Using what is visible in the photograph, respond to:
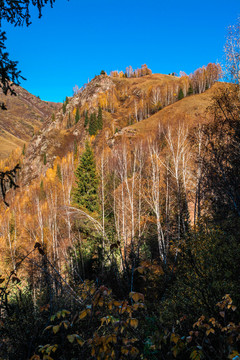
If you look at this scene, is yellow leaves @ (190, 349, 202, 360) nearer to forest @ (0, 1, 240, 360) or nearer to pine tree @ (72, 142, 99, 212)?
forest @ (0, 1, 240, 360)

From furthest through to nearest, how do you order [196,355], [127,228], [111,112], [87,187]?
[111,112] < [87,187] < [127,228] < [196,355]

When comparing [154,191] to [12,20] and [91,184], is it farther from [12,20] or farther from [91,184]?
[12,20]

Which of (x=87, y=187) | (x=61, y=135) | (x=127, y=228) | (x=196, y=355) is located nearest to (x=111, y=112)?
(x=61, y=135)

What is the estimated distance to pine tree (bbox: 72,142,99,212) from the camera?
2280cm

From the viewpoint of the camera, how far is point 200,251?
8.09 metres

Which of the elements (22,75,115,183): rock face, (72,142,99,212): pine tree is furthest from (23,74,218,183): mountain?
(72,142,99,212): pine tree

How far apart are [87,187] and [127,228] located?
7424 mm

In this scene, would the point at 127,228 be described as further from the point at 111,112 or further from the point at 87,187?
the point at 111,112

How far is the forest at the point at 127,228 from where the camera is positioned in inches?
117

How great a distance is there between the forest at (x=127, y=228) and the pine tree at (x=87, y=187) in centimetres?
14

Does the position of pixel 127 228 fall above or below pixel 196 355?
above

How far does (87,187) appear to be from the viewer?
2366cm

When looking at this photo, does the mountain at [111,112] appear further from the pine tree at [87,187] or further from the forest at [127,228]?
the pine tree at [87,187]

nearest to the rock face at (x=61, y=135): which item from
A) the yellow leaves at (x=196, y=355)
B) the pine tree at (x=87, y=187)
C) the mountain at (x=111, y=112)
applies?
the mountain at (x=111, y=112)
